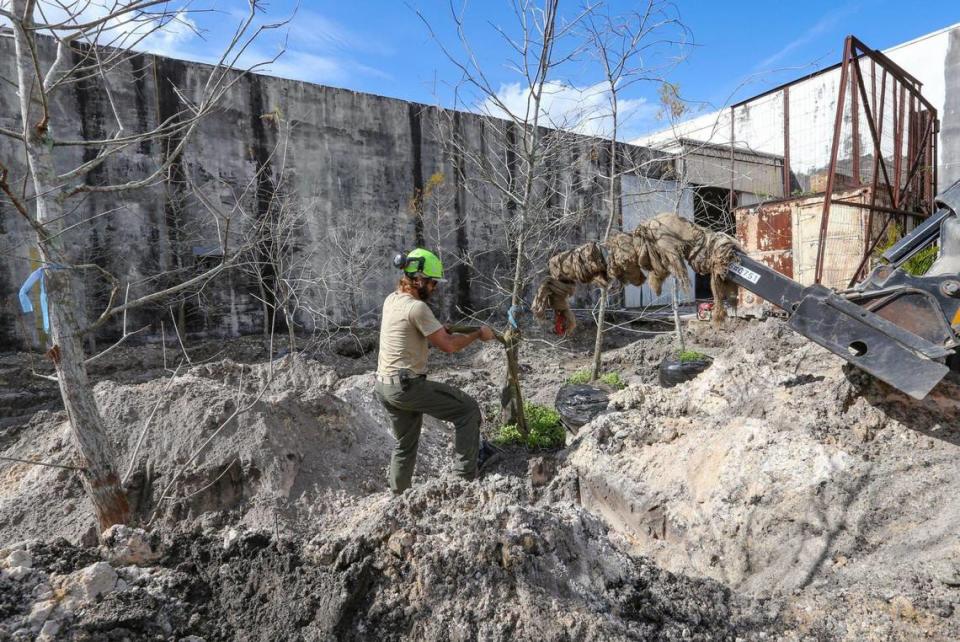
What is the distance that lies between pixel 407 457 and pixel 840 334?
294 centimetres

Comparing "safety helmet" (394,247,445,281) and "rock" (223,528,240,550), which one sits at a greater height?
"safety helmet" (394,247,445,281)

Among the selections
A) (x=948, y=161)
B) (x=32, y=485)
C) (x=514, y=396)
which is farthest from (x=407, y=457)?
(x=948, y=161)

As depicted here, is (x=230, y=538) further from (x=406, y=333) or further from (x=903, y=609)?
(x=903, y=609)

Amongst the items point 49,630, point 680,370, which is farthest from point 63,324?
point 680,370

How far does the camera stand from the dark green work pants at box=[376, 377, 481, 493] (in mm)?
3996

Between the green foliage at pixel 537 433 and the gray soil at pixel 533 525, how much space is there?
160 millimetres

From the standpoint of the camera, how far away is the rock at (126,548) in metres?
2.50

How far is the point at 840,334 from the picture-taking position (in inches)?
130

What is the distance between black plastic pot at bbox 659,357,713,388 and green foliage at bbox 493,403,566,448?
1636 mm

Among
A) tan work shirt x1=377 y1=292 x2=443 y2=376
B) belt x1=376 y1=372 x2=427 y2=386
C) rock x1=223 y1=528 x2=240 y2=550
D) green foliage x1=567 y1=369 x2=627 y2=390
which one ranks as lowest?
green foliage x1=567 y1=369 x2=627 y2=390

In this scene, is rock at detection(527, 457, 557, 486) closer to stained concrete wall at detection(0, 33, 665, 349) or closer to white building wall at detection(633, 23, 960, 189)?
stained concrete wall at detection(0, 33, 665, 349)

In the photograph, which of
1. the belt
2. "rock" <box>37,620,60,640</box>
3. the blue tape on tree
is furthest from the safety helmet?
"rock" <box>37,620,60,640</box>

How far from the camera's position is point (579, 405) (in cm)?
542

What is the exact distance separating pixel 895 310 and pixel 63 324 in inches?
177
